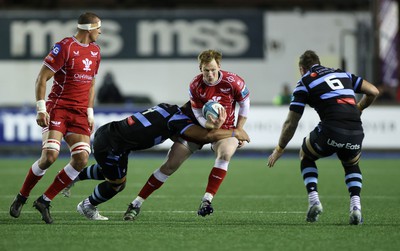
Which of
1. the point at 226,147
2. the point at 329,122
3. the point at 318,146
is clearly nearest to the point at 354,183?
the point at 318,146

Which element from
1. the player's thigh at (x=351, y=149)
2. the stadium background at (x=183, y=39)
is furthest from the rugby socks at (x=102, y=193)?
the stadium background at (x=183, y=39)

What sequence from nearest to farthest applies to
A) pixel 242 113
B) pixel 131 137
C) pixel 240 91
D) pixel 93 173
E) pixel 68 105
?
pixel 131 137
pixel 68 105
pixel 240 91
pixel 242 113
pixel 93 173

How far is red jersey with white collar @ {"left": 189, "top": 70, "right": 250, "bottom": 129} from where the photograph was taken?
9484 mm

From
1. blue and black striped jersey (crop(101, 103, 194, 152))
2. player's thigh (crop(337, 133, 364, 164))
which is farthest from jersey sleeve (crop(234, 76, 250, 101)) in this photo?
player's thigh (crop(337, 133, 364, 164))

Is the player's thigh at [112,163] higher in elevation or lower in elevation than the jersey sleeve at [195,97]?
lower

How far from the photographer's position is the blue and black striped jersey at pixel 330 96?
8.90 m

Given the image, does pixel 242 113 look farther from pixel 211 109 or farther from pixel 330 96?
pixel 330 96

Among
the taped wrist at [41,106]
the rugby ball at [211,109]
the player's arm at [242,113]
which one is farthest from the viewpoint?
the player's arm at [242,113]

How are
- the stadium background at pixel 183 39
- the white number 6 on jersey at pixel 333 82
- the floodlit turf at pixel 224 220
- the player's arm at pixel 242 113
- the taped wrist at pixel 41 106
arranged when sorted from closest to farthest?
1. the floodlit turf at pixel 224 220
2. the white number 6 on jersey at pixel 333 82
3. the taped wrist at pixel 41 106
4. the player's arm at pixel 242 113
5. the stadium background at pixel 183 39

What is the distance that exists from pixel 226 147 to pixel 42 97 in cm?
185

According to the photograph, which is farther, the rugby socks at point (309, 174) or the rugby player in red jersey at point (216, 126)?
the rugby player in red jersey at point (216, 126)

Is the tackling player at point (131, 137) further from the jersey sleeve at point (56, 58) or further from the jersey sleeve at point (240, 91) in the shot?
the jersey sleeve at point (56, 58)

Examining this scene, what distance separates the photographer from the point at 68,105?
9430 mm

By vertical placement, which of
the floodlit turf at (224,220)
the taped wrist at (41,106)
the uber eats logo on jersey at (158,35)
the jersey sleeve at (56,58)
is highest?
the jersey sleeve at (56,58)
